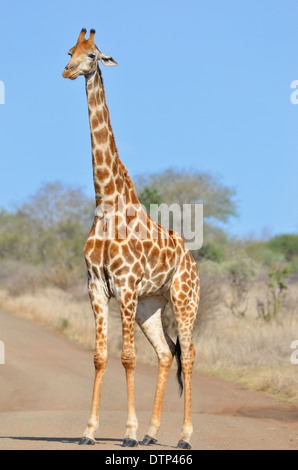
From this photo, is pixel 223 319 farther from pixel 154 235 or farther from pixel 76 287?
pixel 154 235

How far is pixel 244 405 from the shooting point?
34.9 ft

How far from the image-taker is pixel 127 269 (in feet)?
21.5

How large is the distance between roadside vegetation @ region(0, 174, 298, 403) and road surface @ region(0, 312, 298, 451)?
936 millimetres

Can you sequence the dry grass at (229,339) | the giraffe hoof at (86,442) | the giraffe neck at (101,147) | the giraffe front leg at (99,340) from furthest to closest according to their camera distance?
the dry grass at (229,339)
the giraffe neck at (101,147)
the giraffe front leg at (99,340)
the giraffe hoof at (86,442)

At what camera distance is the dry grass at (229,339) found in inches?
497

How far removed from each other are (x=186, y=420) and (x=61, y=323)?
521 inches

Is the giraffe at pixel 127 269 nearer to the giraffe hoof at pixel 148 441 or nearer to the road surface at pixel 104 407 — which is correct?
the giraffe hoof at pixel 148 441

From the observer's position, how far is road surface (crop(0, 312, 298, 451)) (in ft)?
23.1


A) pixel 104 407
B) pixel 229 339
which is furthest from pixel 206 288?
pixel 104 407

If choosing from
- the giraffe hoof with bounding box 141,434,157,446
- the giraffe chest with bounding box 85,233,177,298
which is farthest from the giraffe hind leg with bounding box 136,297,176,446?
the giraffe hoof with bounding box 141,434,157,446

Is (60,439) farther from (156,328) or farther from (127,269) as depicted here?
(127,269)

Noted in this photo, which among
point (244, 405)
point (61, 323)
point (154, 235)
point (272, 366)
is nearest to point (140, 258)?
point (154, 235)

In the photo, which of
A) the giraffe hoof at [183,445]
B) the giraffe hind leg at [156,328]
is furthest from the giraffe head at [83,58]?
the giraffe hoof at [183,445]

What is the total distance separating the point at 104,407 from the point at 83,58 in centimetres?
563
